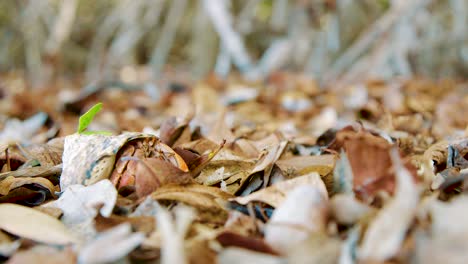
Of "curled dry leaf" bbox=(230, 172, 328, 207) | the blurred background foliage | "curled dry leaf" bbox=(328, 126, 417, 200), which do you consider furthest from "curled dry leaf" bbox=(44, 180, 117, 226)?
the blurred background foliage

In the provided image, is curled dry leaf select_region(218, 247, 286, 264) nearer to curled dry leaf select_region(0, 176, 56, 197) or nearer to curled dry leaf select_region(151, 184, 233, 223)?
curled dry leaf select_region(151, 184, 233, 223)

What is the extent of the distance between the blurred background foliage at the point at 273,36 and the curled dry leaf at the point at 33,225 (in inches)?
78.8

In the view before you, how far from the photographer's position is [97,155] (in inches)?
24.8

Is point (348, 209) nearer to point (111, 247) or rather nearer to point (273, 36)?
point (111, 247)

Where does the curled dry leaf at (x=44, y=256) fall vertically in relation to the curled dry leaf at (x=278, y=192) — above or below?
above

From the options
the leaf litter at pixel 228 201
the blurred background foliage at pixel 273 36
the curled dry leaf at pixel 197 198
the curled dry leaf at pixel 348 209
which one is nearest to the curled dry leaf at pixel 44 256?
the leaf litter at pixel 228 201

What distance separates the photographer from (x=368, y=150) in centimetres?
52

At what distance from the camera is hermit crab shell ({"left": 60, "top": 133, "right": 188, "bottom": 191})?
63cm

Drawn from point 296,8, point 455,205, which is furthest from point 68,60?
point 455,205

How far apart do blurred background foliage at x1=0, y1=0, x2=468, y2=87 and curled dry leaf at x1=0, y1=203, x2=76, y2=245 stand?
6.57 feet

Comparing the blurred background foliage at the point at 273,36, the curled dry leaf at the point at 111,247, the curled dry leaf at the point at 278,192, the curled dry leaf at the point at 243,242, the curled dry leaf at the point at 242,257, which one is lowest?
the blurred background foliage at the point at 273,36

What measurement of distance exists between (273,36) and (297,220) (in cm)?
297

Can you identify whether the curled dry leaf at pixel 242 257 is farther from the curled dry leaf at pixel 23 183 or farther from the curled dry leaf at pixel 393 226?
the curled dry leaf at pixel 23 183

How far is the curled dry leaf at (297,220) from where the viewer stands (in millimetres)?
451
